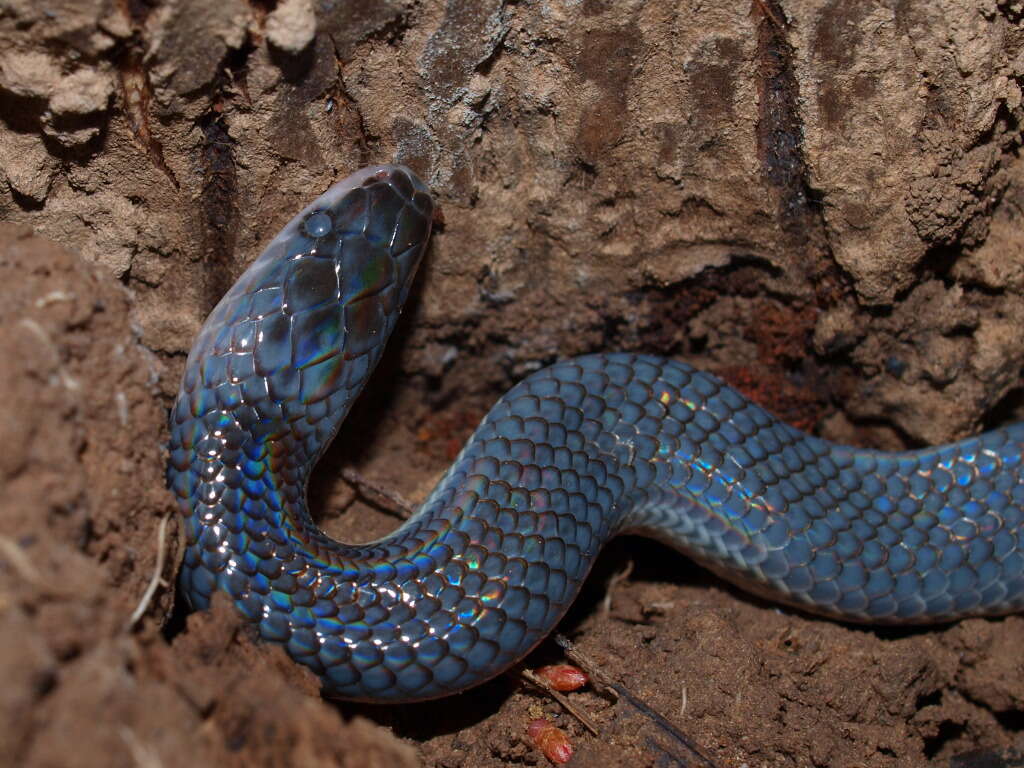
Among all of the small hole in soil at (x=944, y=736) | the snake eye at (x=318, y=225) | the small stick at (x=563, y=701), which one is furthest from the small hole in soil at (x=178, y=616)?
the small hole in soil at (x=944, y=736)

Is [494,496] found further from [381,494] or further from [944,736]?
[944,736]

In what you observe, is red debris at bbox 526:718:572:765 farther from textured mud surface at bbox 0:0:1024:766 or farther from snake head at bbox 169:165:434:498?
snake head at bbox 169:165:434:498

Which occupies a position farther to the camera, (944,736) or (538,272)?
(538,272)

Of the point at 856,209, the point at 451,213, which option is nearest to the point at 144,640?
the point at 451,213

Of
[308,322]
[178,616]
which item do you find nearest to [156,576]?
[178,616]

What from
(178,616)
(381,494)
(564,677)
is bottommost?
(564,677)

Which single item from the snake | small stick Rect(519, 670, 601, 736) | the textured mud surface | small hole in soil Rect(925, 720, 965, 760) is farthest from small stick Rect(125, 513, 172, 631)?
small hole in soil Rect(925, 720, 965, 760)
